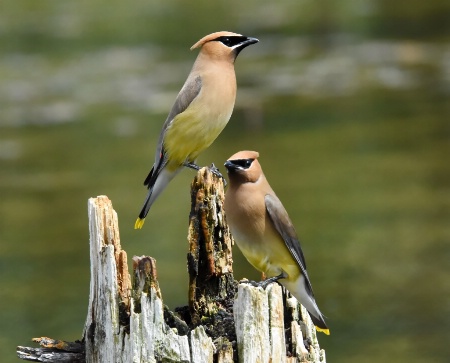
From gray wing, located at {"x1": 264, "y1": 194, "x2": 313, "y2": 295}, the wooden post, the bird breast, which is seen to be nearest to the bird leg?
the bird breast

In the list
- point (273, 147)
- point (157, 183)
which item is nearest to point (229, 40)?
point (157, 183)

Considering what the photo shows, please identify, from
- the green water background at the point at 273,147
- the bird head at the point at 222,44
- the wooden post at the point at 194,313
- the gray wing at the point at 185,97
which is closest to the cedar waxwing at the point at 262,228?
the wooden post at the point at 194,313

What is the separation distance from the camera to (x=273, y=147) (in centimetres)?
2003

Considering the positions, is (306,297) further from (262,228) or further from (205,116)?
(205,116)

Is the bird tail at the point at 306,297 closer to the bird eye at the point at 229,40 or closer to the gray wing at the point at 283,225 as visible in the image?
the gray wing at the point at 283,225

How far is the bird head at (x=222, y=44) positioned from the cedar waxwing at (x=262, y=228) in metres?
1.23

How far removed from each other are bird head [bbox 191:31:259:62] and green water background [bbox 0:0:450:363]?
4390mm

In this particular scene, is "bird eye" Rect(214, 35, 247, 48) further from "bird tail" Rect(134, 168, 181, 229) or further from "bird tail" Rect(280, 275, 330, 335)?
"bird tail" Rect(280, 275, 330, 335)

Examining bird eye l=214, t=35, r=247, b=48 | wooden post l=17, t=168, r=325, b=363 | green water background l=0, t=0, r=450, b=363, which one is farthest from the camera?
green water background l=0, t=0, r=450, b=363

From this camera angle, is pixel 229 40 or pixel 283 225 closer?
pixel 283 225

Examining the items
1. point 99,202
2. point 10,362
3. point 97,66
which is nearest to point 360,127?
point 97,66

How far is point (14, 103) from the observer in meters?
25.4

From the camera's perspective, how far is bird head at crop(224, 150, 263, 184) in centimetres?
712

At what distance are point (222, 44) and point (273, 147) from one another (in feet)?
38.7
